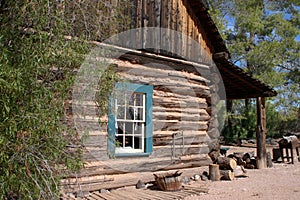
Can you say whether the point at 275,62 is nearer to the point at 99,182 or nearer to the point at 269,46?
the point at 269,46

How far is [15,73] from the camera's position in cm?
436

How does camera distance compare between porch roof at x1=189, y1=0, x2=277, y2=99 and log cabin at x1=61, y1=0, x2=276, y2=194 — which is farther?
porch roof at x1=189, y1=0, x2=277, y2=99

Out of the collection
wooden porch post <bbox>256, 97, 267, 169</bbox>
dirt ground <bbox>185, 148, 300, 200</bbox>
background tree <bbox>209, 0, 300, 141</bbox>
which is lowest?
dirt ground <bbox>185, 148, 300, 200</bbox>

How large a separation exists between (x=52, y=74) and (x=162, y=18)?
424 cm

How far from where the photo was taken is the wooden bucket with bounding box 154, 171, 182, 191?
764 cm

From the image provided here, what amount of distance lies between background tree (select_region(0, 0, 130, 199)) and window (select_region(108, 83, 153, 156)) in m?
2.27

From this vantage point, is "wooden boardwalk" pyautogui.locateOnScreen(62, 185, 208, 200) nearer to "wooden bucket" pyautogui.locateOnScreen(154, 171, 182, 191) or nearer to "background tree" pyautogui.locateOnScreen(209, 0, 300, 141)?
"wooden bucket" pyautogui.locateOnScreen(154, 171, 182, 191)

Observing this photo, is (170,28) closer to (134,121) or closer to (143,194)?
(134,121)

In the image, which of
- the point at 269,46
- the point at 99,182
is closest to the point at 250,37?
the point at 269,46

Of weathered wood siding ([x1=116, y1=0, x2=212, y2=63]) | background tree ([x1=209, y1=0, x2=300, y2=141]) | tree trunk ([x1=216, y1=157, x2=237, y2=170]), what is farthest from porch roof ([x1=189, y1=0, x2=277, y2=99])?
background tree ([x1=209, y1=0, x2=300, y2=141])

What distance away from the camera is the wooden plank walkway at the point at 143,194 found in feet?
22.7

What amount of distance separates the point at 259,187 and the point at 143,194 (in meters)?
3.03

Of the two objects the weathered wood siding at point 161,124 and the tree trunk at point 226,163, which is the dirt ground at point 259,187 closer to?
the tree trunk at point 226,163

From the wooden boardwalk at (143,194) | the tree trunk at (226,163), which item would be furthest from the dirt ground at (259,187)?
the tree trunk at (226,163)
